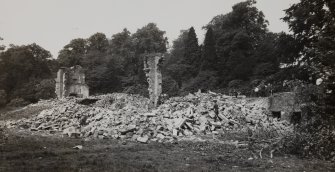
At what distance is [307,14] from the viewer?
2281 centimetres

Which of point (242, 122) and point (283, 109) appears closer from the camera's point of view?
point (242, 122)

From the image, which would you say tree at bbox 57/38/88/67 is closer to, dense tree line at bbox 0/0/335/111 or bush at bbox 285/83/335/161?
dense tree line at bbox 0/0/335/111

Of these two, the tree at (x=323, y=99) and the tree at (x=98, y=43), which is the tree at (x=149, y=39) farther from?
the tree at (x=323, y=99)

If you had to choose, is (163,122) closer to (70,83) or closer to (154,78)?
(154,78)

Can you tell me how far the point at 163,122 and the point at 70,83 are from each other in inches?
911

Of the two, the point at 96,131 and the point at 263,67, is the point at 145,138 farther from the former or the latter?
the point at 263,67

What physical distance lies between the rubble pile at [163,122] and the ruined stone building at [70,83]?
571 inches

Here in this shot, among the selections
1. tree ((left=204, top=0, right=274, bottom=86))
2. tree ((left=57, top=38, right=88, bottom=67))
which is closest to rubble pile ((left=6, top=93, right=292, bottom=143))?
tree ((left=204, top=0, right=274, bottom=86))

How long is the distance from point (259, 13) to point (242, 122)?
103ft

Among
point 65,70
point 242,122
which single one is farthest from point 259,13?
point 242,122

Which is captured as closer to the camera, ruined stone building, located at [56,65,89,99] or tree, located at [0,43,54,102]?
ruined stone building, located at [56,65,89,99]

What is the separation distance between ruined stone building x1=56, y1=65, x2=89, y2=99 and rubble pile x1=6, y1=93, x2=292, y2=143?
14501mm

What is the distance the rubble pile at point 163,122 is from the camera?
1464cm

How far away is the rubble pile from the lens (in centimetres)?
1464
